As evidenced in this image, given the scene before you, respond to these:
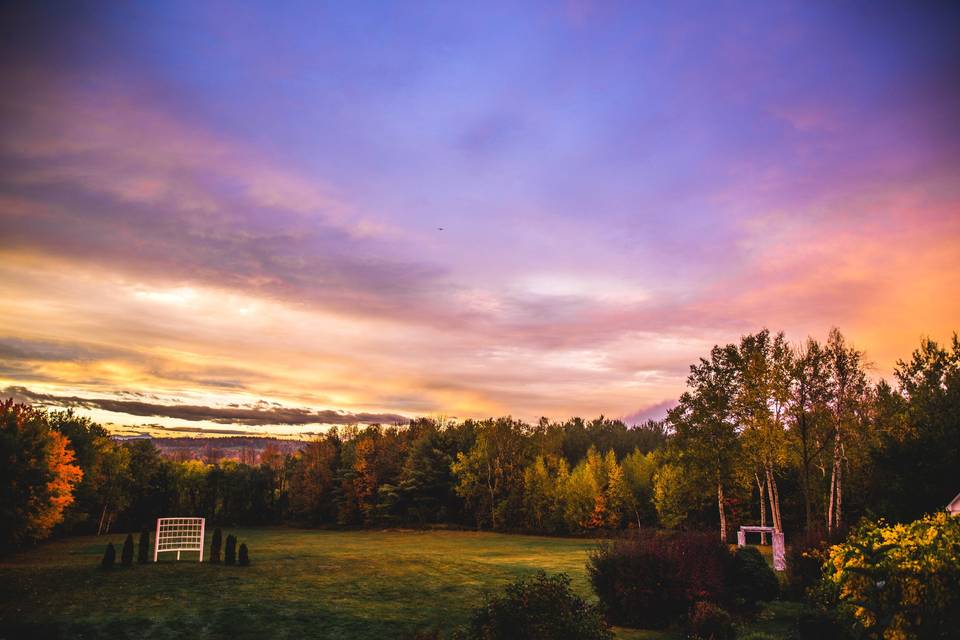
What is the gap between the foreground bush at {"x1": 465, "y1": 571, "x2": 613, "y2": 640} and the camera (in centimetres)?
989

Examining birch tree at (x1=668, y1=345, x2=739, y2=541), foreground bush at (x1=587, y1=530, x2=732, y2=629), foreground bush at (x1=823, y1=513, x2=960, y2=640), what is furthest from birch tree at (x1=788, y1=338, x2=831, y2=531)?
foreground bush at (x1=823, y1=513, x2=960, y2=640)

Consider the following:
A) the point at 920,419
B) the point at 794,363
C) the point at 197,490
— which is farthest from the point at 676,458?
the point at 197,490

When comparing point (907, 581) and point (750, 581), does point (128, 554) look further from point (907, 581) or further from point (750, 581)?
point (907, 581)

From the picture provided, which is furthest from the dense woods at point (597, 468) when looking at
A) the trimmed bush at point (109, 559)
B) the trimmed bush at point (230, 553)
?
the trimmed bush at point (230, 553)

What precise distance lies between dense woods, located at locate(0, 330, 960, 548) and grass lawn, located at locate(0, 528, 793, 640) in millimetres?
11053

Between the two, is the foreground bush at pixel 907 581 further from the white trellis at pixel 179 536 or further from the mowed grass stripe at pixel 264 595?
the white trellis at pixel 179 536

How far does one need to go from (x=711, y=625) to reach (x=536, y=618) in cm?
682

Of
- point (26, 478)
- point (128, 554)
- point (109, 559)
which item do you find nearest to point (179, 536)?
point (128, 554)

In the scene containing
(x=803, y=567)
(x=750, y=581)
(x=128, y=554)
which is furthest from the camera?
(x=128, y=554)

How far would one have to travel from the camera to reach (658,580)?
16328 millimetres

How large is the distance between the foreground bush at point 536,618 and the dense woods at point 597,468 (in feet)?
47.9

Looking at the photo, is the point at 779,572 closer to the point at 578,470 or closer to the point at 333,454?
the point at 578,470

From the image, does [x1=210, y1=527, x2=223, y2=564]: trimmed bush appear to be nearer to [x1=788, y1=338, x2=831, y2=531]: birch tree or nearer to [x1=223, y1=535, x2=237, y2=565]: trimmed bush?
[x1=223, y1=535, x2=237, y2=565]: trimmed bush

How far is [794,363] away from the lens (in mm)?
32531
